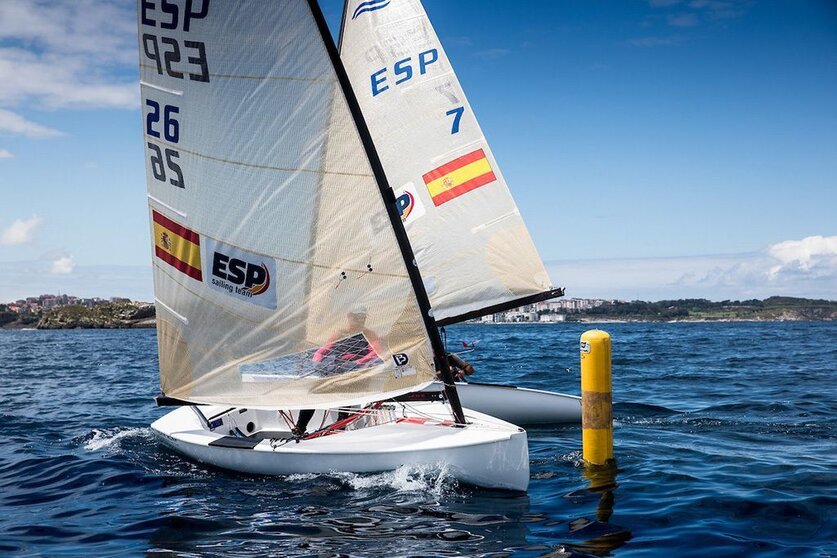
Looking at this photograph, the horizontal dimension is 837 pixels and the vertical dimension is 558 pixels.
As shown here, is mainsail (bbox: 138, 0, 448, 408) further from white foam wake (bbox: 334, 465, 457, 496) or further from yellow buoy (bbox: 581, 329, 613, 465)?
yellow buoy (bbox: 581, 329, 613, 465)

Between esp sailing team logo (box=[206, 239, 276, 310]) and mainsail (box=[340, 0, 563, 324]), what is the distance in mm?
3315

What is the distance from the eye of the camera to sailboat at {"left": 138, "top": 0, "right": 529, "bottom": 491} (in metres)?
8.08

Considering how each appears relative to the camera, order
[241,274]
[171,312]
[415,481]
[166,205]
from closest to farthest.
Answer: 1. [415,481]
2. [241,274]
3. [166,205]
4. [171,312]

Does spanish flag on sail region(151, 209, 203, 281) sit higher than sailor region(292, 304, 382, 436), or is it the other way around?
spanish flag on sail region(151, 209, 203, 281)

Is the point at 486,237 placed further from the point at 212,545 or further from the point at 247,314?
the point at 212,545

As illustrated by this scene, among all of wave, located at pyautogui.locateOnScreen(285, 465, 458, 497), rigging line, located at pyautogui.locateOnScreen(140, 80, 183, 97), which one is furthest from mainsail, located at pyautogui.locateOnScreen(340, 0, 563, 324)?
wave, located at pyautogui.locateOnScreen(285, 465, 458, 497)

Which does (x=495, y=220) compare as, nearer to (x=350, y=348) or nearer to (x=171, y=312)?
(x=350, y=348)

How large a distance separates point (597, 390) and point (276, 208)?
13.7 feet

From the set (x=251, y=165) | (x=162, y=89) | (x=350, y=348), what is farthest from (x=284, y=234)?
(x=162, y=89)

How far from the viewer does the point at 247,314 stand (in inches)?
338

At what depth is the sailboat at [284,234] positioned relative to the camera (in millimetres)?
8078

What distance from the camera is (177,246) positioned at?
8.88 meters

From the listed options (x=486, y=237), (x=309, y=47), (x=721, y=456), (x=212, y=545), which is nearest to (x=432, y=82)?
(x=486, y=237)

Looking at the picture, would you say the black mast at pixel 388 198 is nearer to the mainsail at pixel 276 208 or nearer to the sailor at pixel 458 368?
the mainsail at pixel 276 208
